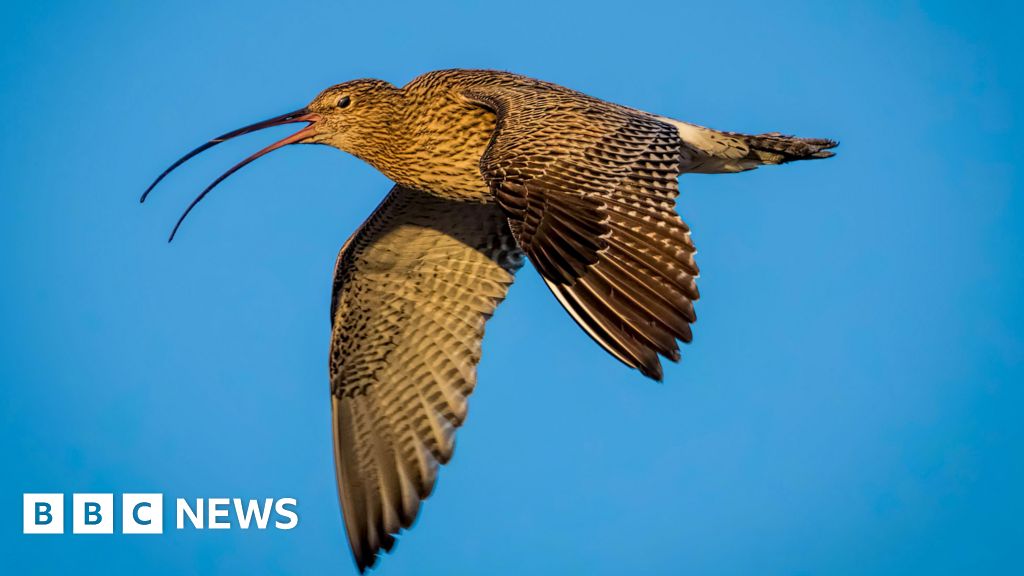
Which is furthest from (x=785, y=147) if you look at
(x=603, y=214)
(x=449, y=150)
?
(x=603, y=214)

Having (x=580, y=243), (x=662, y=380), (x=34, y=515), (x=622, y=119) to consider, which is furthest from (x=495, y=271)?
(x=34, y=515)

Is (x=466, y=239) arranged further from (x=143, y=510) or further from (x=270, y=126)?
(x=143, y=510)

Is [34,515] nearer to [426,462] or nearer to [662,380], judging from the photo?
[426,462]

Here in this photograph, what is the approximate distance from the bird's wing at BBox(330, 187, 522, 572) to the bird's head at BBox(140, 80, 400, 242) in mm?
778

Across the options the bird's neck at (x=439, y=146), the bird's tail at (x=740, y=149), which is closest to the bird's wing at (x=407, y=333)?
the bird's neck at (x=439, y=146)

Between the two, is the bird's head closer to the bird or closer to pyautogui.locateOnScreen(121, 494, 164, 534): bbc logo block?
the bird

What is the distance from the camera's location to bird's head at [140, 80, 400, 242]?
12.3m

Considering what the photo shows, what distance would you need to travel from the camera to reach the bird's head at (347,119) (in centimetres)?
1228

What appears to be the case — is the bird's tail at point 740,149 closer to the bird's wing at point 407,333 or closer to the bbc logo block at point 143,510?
the bird's wing at point 407,333

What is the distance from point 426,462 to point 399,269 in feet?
5.75

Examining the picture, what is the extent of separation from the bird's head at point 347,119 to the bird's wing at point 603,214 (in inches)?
52.1

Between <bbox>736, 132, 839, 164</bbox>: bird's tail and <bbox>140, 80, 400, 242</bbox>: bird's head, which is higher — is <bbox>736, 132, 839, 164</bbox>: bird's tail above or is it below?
below

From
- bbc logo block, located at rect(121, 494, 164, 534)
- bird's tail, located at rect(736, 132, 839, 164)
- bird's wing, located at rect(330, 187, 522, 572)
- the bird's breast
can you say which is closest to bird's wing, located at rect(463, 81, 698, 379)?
the bird's breast

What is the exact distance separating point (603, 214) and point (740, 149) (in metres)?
2.84
